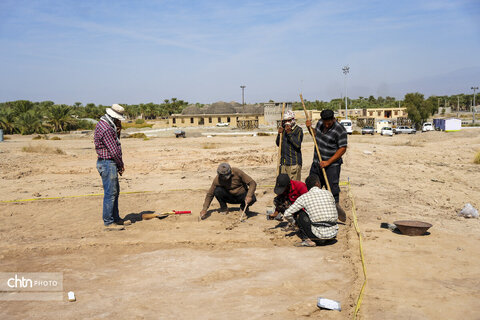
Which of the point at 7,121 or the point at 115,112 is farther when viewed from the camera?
the point at 7,121

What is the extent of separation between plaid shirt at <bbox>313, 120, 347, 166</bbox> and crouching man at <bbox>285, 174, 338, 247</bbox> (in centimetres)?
96

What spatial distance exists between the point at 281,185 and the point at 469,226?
3.67 metres

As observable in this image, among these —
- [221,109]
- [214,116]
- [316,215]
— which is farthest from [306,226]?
[221,109]

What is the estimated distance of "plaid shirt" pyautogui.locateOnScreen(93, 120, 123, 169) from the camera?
676cm

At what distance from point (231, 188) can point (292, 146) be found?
4.45 feet

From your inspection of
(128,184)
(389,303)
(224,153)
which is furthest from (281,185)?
(224,153)

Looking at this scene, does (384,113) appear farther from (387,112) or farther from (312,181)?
(312,181)

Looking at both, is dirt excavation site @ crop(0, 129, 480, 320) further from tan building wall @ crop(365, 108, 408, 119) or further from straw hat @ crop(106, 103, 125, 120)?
Answer: tan building wall @ crop(365, 108, 408, 119)

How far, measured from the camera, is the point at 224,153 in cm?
2047

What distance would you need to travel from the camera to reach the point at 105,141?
22.2ft

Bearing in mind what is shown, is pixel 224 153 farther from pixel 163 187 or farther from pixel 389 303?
pixel 389 303

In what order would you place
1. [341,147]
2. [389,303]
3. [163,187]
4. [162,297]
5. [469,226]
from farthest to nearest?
[163,187] < [469,226] < [341,147] < [162,297] < [389,303]

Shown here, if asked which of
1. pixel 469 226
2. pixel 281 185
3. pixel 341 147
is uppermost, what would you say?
pixel 341 147

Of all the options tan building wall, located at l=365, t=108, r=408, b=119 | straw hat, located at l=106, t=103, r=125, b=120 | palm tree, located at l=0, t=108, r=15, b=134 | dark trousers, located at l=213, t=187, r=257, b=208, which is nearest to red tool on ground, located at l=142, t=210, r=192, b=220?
dark trousers, located at l=213, t=187, r=257, b=208
